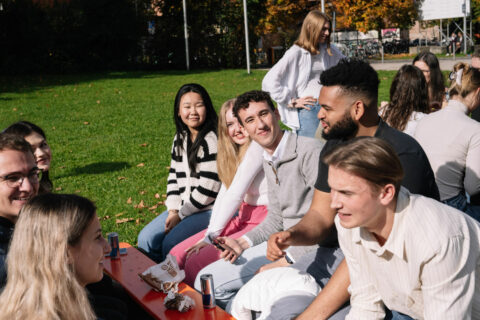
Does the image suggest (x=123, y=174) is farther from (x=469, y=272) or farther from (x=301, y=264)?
(x=469, y=272)

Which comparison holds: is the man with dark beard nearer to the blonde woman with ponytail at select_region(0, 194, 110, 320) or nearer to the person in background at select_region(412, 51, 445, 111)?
the blonde woman with ponytail at select_region(0, 194, 110, 320)

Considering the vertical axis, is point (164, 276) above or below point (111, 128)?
below

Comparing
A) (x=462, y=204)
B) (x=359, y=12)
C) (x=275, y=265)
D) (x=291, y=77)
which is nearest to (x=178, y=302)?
(x=275, y=265)

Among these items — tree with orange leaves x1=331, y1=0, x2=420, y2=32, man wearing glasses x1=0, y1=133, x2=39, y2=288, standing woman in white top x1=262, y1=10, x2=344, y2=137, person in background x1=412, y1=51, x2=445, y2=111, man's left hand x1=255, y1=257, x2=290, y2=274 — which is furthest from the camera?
tree with orange leaves x1=331, y1=0, x2=420, y2=32

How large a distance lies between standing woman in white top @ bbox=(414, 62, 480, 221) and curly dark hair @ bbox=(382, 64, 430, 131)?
2.91 ft

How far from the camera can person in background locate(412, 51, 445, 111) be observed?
6.69 metres

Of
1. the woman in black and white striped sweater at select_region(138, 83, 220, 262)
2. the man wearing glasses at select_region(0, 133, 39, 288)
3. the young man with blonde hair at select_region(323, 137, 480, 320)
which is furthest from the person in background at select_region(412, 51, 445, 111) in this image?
the man wearing glasses at select_region(0, 133, 39, 288)

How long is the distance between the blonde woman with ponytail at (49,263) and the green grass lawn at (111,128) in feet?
12.3

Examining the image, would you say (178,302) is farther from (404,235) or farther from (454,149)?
(454,149)

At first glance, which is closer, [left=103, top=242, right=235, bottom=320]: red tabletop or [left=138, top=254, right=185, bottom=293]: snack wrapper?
[left=103, top=242, right=235, bottom=320]: red tabletop

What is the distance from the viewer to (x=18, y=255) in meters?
2.22

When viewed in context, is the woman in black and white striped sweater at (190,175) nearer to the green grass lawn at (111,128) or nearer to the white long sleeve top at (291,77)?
the green grass lawn at (111,128)

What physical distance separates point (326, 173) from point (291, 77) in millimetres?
3250

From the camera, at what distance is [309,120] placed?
20.7 ft
